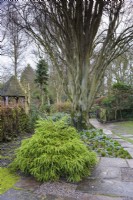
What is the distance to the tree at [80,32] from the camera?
6.85 meters

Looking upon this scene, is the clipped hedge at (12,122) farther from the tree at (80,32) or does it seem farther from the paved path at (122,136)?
the paved path at (122,136)

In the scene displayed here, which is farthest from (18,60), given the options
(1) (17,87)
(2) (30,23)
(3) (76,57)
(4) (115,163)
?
(4) (115,163)

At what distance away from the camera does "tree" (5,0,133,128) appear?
6848 millimetres

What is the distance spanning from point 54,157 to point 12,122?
4.22m

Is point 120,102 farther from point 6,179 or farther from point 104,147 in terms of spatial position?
point 6,179

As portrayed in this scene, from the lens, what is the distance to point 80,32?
23.0 ft

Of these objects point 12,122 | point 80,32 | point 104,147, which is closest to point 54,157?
point 104,147

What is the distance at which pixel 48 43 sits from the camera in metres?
7.86

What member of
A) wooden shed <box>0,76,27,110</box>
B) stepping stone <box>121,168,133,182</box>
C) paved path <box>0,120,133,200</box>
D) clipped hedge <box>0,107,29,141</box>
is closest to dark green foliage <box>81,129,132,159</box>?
stepping stone <box>121,168,133,182</box>

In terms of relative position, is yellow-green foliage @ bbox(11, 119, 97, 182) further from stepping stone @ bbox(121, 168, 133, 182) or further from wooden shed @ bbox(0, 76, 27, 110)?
wooden shed @ bbox(0, 76, 27, 110)

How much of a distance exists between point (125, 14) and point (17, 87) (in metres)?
8.57

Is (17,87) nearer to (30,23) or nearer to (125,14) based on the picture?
(30,23)

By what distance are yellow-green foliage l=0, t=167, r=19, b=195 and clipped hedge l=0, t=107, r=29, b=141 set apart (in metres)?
2.86

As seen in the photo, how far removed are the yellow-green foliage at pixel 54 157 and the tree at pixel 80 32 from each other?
381cm
